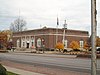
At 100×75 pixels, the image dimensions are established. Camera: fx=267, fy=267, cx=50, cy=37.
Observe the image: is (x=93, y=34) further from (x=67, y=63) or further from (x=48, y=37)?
(x=48, y=37)

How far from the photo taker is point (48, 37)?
98.2 m

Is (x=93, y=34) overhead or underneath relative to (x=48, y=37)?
overhead

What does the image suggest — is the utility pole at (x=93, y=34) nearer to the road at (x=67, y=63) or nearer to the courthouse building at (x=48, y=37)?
the road at (x=67, y=63)

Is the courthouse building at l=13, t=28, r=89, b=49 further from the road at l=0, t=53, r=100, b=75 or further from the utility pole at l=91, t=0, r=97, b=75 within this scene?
the utility pole at l=91, t=0, r=97, b=75

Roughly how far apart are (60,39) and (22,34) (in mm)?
24453

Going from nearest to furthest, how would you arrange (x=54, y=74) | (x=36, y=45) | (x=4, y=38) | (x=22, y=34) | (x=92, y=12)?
1. (x=92, y=12)
2. (x=54, y=74)
3. (x=4, y=38)
4. (x=36, y=45)
5. (x=22, y=34)

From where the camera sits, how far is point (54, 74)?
17.9 meters

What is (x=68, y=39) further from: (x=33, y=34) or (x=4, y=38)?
(x=4, y=38)

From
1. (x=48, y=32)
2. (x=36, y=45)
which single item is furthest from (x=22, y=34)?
(x=48, y=32)

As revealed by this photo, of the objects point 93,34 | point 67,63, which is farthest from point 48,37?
point 93,34

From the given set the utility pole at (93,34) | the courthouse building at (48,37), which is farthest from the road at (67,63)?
the courthouse building at (48,37)

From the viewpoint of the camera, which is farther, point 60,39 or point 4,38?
point 60,39

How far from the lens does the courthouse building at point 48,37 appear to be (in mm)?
99000

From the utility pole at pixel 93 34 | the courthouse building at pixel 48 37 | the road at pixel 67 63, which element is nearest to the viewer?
the utility pole at pixel 93 34
